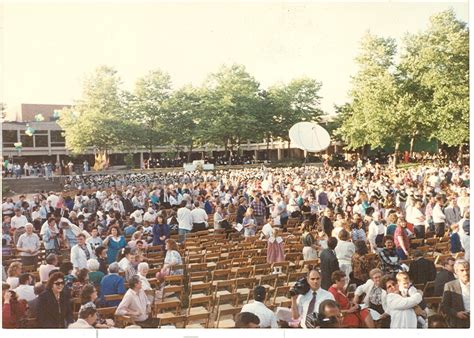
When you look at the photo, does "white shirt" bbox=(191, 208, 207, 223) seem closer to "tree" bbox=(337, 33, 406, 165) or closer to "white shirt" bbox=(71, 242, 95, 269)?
"white shirt" bbox=(71, 242, 95, 269)

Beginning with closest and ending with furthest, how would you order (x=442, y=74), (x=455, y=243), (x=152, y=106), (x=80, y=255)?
1. (x=80, y=255)
2. (x=455, y=243)
3. (x=152, y=106)
4. (x=442, y=74)

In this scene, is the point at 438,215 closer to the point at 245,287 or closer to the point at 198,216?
the point at 245,287

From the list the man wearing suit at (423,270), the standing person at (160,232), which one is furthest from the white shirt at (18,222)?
the man wearing suit at (423,270)

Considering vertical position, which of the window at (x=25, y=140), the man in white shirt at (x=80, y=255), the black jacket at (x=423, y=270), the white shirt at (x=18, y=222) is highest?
the window at (x=25, y=140)

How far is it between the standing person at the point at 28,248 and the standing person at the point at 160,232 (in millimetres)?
2291

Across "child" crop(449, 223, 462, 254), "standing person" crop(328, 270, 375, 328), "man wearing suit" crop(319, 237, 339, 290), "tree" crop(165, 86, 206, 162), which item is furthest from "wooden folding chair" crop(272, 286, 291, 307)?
"tree" crop(165, 86, 206, 162)

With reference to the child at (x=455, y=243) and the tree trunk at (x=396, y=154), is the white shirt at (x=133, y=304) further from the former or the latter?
the tree trunk at (x=396, y=154)

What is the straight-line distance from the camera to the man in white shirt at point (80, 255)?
704 centimetres

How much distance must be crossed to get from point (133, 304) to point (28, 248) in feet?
10.6

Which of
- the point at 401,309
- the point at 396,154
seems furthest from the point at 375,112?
Answer: the point at 401,309

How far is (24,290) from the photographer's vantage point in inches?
234
